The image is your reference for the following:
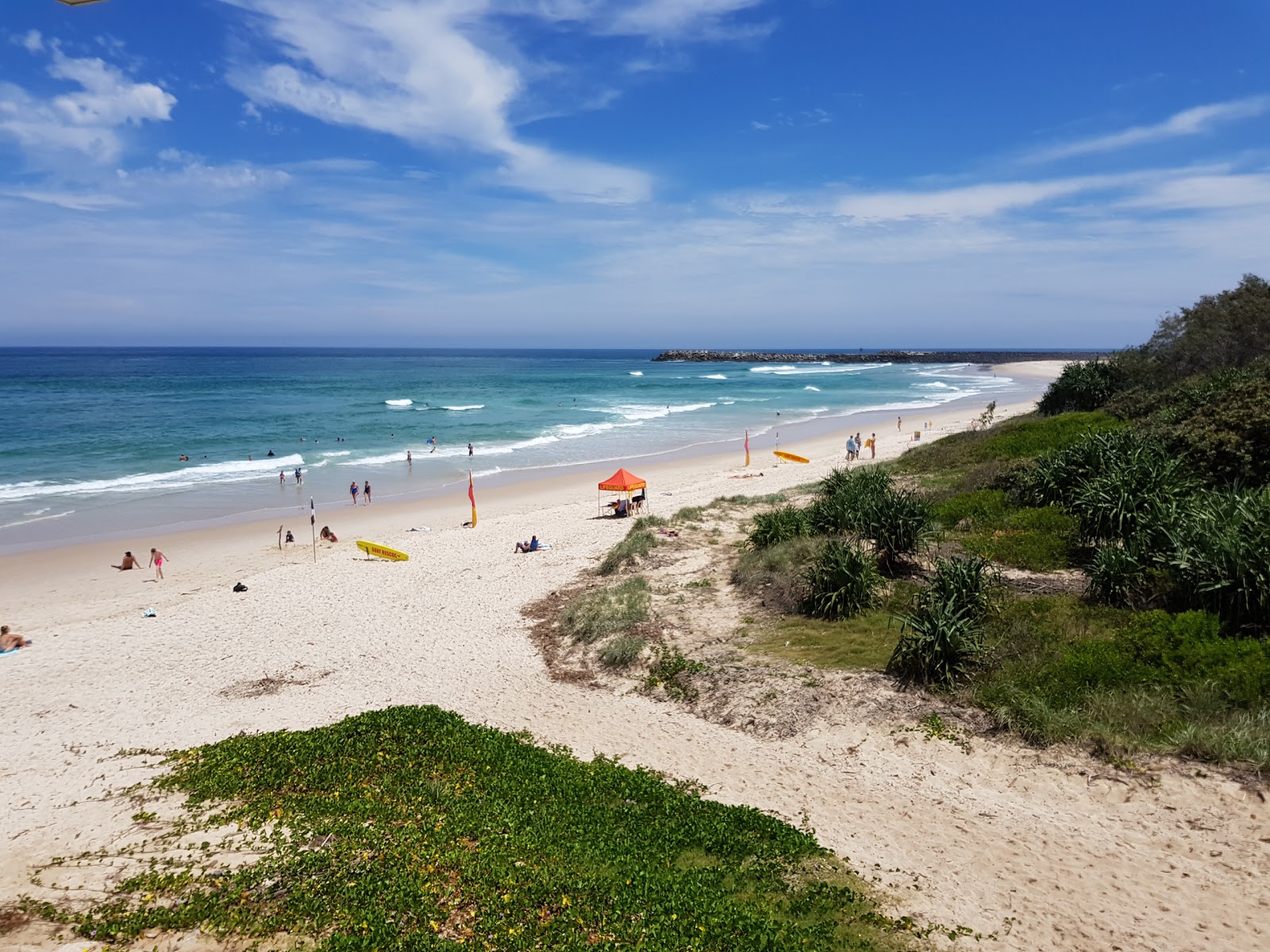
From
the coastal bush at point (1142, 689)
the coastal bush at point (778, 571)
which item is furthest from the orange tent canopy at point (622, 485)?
the coastal bush at point (1142, 689)

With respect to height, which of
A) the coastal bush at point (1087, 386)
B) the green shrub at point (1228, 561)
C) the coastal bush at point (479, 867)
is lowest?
the coastal bush at point (479, 867)

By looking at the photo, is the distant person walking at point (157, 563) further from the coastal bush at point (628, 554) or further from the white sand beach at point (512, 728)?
the coastal bush at point (628, 554)

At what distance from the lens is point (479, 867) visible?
20.2 feet

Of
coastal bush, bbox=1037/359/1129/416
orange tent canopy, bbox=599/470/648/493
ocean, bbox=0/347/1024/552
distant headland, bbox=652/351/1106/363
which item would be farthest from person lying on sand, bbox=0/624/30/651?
distant headland, bbox=652/351/1106/363

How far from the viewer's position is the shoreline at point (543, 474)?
2388 centimetres

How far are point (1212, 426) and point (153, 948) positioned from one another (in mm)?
17208

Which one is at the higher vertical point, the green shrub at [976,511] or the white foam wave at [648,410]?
the green shrub at [976,511]

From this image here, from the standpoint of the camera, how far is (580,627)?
13.1 meters

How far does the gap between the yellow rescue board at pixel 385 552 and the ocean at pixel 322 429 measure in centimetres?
877

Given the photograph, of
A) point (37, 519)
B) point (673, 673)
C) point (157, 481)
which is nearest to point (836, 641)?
point (673, 673)

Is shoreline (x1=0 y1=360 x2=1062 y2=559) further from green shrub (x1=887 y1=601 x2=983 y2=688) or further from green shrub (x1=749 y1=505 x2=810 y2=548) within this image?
green shrub (x1=887 y1=601 x2=983 y2=688)

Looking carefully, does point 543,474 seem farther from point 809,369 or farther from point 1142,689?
point 809,369

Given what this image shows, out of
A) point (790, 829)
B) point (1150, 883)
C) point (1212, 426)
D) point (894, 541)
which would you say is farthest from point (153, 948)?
point (1212, 426)

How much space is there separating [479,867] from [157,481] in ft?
108
